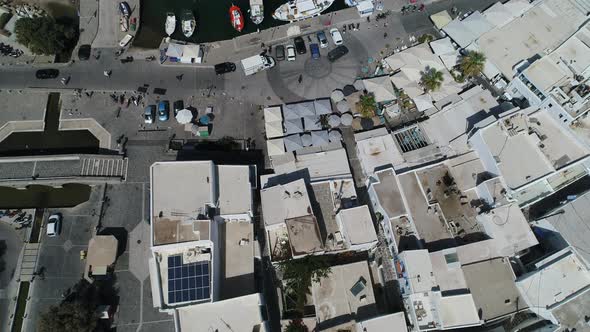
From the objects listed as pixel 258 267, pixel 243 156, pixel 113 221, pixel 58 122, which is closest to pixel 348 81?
pixel 243 156

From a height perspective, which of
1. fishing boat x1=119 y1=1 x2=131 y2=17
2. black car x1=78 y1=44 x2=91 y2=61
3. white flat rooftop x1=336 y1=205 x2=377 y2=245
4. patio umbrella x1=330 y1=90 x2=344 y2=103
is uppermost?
fishing boat x1=119 y1=1 x2=131 y2=17

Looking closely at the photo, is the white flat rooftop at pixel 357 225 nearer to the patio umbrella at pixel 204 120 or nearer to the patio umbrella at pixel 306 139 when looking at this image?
the patio umbrella at pixel 306 139

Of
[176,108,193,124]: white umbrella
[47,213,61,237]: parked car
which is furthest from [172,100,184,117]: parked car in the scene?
[47,213,61,237]: parked car

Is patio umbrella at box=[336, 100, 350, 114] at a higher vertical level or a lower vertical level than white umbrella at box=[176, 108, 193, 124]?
lower

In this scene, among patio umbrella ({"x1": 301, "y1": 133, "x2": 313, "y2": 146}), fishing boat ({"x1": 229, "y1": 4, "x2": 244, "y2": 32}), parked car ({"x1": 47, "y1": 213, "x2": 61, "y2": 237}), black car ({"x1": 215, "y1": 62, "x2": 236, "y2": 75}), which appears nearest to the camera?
parked car ({"x1": 47, "y1": 213, "x2": 61, "y2": 237})

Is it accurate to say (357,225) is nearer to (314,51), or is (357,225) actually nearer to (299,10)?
(314,51)

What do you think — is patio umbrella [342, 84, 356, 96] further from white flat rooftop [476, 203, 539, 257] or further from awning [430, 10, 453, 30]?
white flat rooftop [476, 203, 539, 257]

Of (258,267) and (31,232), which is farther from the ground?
(31,232)

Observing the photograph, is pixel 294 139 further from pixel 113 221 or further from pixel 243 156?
pixel 113 221
